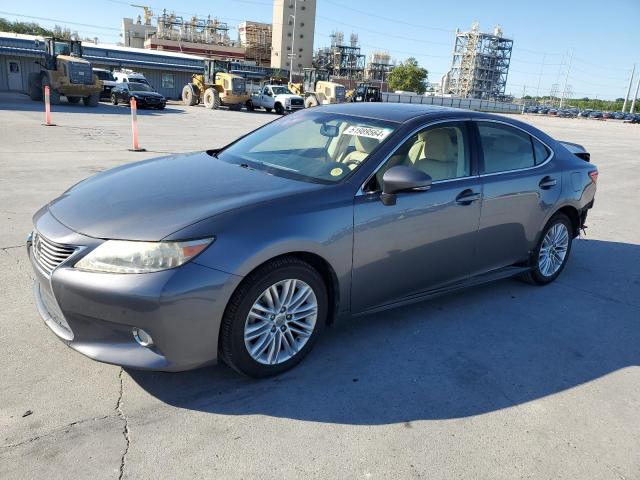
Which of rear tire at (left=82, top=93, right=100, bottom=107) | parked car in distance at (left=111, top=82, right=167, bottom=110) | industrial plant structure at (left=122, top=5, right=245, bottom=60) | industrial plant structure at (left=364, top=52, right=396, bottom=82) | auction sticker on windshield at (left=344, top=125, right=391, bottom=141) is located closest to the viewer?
auction sticker on windshield at (left=344, top=125, right=391, bottom=141)

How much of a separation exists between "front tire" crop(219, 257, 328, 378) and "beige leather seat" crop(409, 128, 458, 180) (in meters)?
1.32

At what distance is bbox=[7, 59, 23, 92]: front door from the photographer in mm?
44250

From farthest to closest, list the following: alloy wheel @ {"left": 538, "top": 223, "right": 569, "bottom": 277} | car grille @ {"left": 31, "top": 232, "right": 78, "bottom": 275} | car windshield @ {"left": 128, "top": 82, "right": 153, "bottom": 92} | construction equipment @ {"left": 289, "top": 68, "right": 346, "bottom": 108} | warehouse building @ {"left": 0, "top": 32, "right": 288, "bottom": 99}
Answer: warehouse building @ {"left": 0, "top": 32, "right": 288, "bottom": 99} → construction equipment @ {"left": 289, "top": 68, "right": 346, "bottom": 108} → car windshield @ {"left": 128, "top": 82, "right": 153, "bottom": 92} → alloy wheel @ {"left": 538, "top": 223, "right": 569, "bottom": 277} → car grille @ {"left": 31, "top": 232, "right": 78, "bottom": 275}

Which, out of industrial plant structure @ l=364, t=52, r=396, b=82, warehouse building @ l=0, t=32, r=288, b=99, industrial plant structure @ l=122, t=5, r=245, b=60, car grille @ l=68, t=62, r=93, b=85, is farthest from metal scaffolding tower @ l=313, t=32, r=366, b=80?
car grille @ l=68, t=62, r=93, b=85

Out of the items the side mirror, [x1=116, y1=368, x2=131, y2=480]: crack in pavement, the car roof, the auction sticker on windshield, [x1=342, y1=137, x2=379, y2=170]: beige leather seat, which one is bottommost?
[x1=116, y1=368, x2=131, y2=480]: crack in pavement

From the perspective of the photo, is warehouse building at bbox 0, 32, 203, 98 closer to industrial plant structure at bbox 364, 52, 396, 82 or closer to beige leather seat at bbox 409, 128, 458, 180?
beige leather seat at bbox 409, 128, 458, 180

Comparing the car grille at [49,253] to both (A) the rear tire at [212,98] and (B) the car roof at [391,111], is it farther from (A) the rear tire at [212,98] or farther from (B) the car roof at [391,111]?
(A) the rear tire at [212,98]

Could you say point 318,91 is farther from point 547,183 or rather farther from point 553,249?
point 547,183

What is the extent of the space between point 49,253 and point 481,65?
14901 centimetres

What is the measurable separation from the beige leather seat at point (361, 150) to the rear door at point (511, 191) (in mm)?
1071

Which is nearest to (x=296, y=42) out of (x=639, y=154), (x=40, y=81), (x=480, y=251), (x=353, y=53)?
(x=353, y=53)

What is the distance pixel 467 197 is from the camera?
4062mm

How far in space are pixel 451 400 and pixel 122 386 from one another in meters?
1.96

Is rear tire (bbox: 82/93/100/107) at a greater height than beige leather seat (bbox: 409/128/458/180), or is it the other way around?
beige leather seat (bbox: 409/128/458/180)
